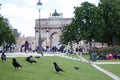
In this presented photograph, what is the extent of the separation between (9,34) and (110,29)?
100 feet

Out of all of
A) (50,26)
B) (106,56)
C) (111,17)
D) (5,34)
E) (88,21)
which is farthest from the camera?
(50,26)

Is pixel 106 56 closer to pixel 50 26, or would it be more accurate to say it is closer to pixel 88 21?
pixel 88 21

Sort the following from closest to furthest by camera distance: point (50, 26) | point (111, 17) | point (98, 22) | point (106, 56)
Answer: point (106, 56), point (98, 22), point (111, 17), point (50, 26)

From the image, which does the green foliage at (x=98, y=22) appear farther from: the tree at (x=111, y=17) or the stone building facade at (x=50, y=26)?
the stone building facade at (x=50, y=26)

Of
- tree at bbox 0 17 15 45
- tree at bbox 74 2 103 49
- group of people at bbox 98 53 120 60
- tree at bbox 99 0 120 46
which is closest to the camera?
group of people at bbox 98 53 120 60

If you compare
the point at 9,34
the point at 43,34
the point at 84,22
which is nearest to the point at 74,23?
the point at 84,22

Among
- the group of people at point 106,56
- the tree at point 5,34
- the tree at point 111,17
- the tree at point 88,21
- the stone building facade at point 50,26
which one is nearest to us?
the group of people at point 106,56

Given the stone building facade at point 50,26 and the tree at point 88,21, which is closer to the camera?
the tree at point 88,21

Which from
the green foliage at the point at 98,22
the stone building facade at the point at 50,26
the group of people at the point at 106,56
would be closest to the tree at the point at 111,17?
the green foliage at the point at 98,22

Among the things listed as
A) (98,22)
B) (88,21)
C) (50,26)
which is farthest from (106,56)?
(50,26)

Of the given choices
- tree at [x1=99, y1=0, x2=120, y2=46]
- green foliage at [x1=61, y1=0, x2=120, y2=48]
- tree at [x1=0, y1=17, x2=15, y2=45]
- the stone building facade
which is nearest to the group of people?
green foliage at [x1=61, y1=0, x2=120, y2=48]

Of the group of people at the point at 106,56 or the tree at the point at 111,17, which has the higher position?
the tree at the point at 111,17

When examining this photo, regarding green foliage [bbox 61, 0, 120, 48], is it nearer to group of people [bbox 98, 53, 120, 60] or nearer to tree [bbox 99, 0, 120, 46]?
tree [bbox 99, 0, 120, 46]

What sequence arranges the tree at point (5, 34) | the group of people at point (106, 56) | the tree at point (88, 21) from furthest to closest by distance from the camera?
the tree at point (5, 34) → the tree at point (88, 21) → the group of people at point (106, 56)
